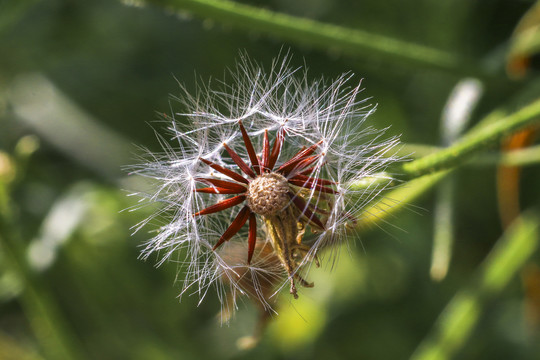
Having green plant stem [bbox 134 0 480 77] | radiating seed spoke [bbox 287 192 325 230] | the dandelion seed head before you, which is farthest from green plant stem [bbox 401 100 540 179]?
green plant stem [bbox 134 0 480 77]

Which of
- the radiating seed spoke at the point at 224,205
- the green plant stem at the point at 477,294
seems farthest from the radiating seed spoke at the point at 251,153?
the green plant stem at the point at 477,294

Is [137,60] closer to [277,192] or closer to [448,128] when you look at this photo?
[448,128]

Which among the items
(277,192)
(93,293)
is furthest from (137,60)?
(277,192)

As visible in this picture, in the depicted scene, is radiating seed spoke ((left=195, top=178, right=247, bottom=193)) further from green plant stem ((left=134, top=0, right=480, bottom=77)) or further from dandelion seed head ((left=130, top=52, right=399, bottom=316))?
green plant stem ((left=134, top=0, right=480, bottom=77))

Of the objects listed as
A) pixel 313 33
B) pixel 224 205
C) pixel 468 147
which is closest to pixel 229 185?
pixel 224 205

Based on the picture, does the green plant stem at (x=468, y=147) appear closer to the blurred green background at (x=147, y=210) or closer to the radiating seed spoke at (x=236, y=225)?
the radiating seed spoke at (x=236, y=225)
